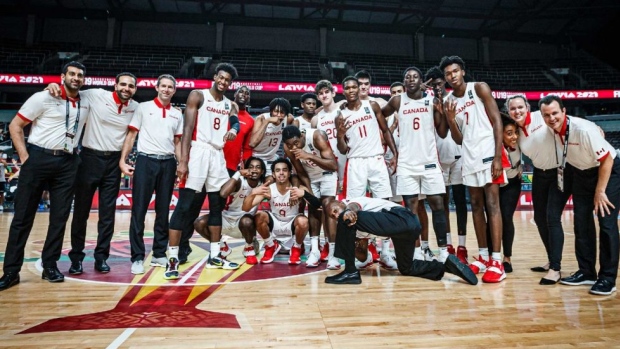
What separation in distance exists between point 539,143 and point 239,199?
10.6 ft

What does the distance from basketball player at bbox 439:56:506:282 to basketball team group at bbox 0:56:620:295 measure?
12 mm

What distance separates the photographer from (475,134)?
134 inches

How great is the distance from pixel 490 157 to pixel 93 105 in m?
3.86

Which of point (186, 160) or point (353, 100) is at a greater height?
point (353, 100)

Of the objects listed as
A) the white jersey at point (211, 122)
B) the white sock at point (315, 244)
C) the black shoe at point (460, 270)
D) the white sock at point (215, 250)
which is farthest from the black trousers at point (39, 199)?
the black shoe at point (460, 270)

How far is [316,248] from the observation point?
393cm

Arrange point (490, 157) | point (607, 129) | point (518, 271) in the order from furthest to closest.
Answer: point (607, 129), point (518, 271), point (490, 157)

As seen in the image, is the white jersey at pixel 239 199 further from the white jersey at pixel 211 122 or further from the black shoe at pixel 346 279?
the black shoe at pixel 346 279

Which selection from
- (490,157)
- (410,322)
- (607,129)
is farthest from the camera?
(607,129)

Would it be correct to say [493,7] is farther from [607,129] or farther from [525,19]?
[607,129]

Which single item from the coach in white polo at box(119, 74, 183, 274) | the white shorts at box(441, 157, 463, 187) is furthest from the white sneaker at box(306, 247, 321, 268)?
the white shorts at box(441, 157, 463, 187)

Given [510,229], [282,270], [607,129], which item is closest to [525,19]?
[607,129]

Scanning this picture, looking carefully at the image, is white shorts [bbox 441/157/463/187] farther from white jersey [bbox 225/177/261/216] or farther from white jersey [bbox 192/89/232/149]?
white jersey [bbox 192/89/232/149]

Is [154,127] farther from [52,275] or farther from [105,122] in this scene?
[52,275]
